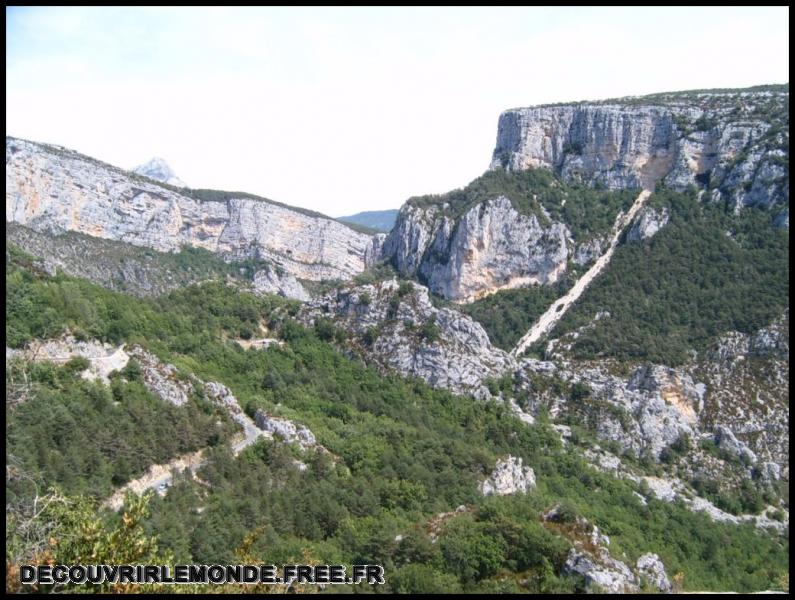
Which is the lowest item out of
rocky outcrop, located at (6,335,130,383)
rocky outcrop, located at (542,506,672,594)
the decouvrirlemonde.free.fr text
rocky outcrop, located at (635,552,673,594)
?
rocky outcrop, located at (635,552,673,594)

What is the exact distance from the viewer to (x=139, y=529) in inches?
561

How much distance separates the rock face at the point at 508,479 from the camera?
43075mm

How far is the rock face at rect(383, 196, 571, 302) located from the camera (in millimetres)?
97375

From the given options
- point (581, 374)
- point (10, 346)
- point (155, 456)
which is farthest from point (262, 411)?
point (581, 374)

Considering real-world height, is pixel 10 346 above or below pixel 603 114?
below

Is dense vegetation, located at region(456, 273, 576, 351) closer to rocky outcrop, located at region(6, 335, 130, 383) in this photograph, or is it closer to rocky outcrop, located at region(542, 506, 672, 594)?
rocky outcrop, located at region(542, 506, 672, 594)

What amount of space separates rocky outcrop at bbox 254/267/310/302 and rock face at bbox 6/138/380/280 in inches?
331

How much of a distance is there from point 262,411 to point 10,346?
13633 mm

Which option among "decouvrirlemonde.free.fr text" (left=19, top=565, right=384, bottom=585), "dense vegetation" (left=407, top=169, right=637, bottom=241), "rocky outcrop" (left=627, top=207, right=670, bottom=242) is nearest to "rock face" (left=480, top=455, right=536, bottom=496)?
"decouvrirlemonde.free.fr text" (left=19, top=565, right=384, bottom=585)

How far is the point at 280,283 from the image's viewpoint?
427 feet

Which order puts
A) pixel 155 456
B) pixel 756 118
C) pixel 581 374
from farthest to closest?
pixel 756 118, pixel 581 374, pixel 155 456

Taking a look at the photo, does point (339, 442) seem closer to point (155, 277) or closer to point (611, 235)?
point (611, 235)

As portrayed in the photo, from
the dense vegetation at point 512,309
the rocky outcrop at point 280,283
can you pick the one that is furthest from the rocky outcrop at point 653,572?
the rocky outcrop at point 280,283

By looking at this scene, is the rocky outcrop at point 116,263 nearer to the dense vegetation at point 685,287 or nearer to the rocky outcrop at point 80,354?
the dense vegetation at point 685,287
